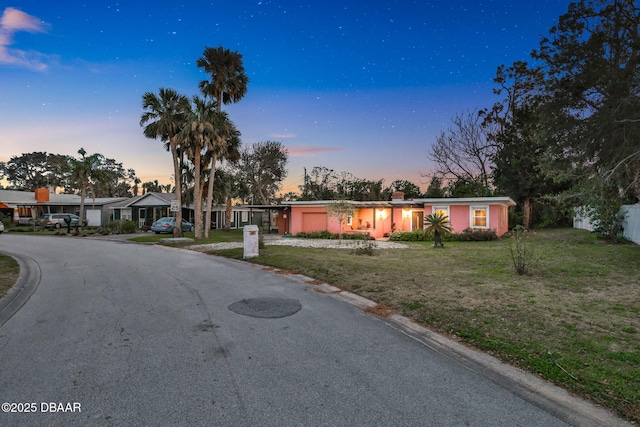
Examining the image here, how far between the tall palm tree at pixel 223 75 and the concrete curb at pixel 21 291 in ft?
54.8

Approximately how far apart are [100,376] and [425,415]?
10.5ft

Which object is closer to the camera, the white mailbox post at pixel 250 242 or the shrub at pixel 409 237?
the white mailbox post at pixel 250 242

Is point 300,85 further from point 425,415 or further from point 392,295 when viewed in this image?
point 425,415

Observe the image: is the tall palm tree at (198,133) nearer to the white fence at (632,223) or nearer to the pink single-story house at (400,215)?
the pink single-story house at (400,215)

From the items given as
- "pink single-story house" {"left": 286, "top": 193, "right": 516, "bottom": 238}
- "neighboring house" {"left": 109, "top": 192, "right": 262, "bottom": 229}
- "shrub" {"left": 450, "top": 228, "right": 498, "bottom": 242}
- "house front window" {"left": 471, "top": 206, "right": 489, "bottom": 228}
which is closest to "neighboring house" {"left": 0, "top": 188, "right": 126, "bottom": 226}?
"neighboring house" {"left": 109, "top": 192, "right": 262, "bottom": 229}

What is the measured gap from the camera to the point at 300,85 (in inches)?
698

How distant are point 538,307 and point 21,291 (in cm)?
Answer: 1077

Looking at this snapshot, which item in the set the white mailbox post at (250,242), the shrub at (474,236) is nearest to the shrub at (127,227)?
the white mailbox post at (250,242)

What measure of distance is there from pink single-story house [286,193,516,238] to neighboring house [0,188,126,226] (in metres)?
25.7

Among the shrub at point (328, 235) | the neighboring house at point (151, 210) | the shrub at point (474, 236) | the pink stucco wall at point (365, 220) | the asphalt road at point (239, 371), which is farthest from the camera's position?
the neighboring house at point (151, 210)

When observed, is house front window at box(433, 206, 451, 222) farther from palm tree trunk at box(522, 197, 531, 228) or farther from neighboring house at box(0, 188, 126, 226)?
neighboring house at box(0, 188, 126, 226)

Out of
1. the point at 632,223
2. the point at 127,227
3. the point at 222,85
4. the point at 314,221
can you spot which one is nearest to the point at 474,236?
the point at 632,223

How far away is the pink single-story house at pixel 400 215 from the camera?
21812mm

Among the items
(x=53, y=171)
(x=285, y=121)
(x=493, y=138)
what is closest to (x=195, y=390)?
(x=285, y=121)
